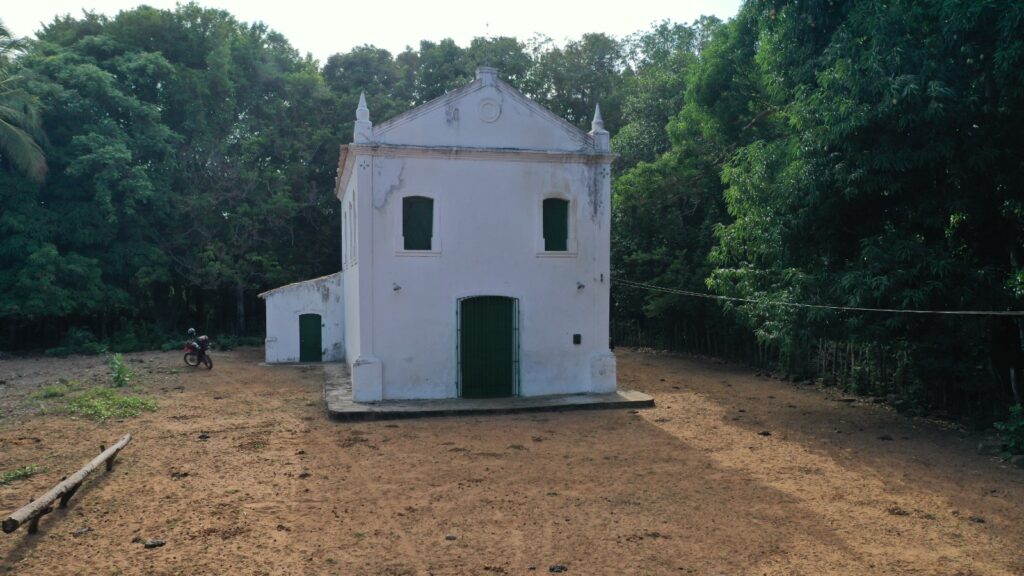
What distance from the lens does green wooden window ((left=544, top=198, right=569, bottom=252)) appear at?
14.5 m

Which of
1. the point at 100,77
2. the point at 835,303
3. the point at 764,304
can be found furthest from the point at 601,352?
the point at 100,77

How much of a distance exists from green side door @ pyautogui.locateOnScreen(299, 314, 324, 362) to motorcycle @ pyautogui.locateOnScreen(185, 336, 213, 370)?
262 cm

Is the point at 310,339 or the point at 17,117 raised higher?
the point at 17,117

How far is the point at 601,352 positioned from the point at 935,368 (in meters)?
5.87

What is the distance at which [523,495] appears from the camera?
810 centimetres

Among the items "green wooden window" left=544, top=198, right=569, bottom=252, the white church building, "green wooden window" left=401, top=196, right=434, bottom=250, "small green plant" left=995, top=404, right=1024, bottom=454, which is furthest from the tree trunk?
"small green plant" left=995, top=404, right=1024, bottom=454

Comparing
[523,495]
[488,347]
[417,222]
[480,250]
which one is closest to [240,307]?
[417,222]

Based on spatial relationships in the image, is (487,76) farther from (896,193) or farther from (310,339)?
(310,339)

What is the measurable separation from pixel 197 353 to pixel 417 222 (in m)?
10.1

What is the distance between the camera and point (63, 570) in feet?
19.5

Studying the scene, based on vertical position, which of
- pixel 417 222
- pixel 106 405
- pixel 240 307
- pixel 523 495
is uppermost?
pixel 417 222

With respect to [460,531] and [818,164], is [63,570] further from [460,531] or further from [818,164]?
[818,164]

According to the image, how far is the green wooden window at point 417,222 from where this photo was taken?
1380 centimetres

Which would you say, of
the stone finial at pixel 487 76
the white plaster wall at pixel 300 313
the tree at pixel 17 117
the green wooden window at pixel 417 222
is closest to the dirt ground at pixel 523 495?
the green wooden window at pixel 417 222
